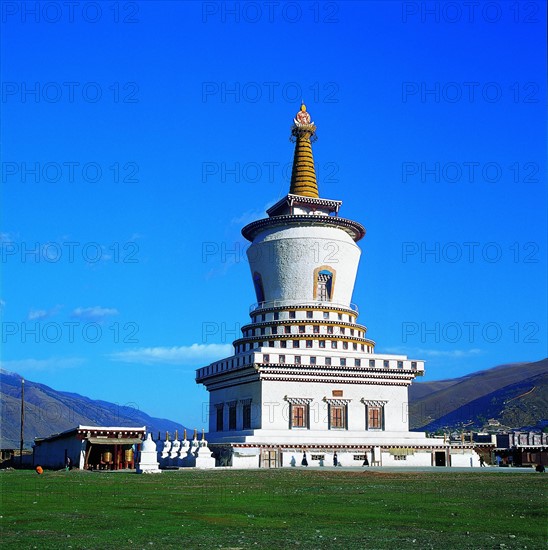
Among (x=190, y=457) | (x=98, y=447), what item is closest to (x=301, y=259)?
(x=190, y=457)

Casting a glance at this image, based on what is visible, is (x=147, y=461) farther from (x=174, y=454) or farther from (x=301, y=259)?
(x=301, y=259)

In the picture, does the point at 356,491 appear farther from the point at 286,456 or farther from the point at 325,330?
the point at 325,330

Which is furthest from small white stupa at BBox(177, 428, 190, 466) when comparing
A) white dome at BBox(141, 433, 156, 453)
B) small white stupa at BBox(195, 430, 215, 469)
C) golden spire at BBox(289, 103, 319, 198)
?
golden spire at BBox(289, 103, 319, 198)

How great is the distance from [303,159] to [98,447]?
34.4m

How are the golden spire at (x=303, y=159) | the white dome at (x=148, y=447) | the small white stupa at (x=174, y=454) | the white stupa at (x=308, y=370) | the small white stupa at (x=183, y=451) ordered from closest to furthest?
1. the white dome at (x=148, y=447)
2. the small white stupa at (x=183, y=451)
3. the small white stupa at (x=174, y=454)
4. the white stupa at (x=308, y=370)
5. the golden spire at (x=303, y=159)

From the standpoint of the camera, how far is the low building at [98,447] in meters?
58.7

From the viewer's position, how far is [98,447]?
6106 cm

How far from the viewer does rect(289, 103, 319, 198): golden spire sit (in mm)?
78812

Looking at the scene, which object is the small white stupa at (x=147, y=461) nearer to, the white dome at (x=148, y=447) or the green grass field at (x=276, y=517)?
the white dome at (x=148, y=447)

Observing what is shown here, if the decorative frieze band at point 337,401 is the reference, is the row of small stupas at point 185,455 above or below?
below

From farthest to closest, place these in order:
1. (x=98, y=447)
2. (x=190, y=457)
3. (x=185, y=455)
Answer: (x=185, y=455) < (x=98, y=447) < (x=190, y=457)

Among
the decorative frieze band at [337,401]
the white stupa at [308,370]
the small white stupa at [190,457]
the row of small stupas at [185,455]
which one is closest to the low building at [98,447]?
the row of small stupas at [185,455]

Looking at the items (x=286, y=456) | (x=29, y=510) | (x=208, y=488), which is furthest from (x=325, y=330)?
(x=29, y=510)

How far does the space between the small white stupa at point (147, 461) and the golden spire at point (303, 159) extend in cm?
3464
